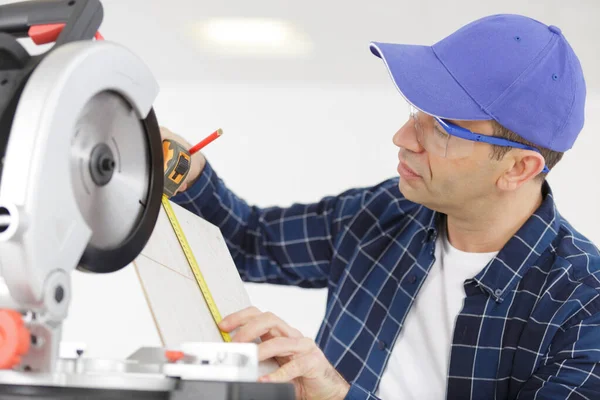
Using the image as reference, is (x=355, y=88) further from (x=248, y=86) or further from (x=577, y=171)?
(x=577, y=171)

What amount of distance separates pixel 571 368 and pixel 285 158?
5.94 feet

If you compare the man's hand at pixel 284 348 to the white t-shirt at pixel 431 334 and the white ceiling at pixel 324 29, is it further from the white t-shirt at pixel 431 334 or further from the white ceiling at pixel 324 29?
the white ceiling at pixel 324 29

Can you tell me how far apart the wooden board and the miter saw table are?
0.20m

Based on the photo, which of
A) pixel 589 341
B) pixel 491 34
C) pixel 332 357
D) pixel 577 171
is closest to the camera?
pixel 589 341

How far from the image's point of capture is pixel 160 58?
3162 millimetres

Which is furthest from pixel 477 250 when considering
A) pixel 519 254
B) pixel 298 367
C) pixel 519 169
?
pixel 298 367

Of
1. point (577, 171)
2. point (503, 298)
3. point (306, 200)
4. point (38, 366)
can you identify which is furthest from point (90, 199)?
point (577, 171)

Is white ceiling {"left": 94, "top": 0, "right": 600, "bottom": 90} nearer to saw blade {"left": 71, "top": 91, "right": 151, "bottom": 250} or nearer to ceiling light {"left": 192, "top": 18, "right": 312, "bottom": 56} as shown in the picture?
ceiling light {"left": 192, "top": 18, "right": 312, "bottom": 56}

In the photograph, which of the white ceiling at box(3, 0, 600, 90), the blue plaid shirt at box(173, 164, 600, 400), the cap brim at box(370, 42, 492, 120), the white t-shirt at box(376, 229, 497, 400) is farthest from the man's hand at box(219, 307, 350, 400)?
the white ceiling at box(3, 0, 600, 90)

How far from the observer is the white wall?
3.06 meters

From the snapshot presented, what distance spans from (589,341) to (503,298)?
0.69 feet

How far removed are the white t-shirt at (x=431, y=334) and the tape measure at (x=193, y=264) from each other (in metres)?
0.57

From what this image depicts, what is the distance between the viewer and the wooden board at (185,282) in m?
1.15

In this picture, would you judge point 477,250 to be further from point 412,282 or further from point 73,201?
point 73,201
